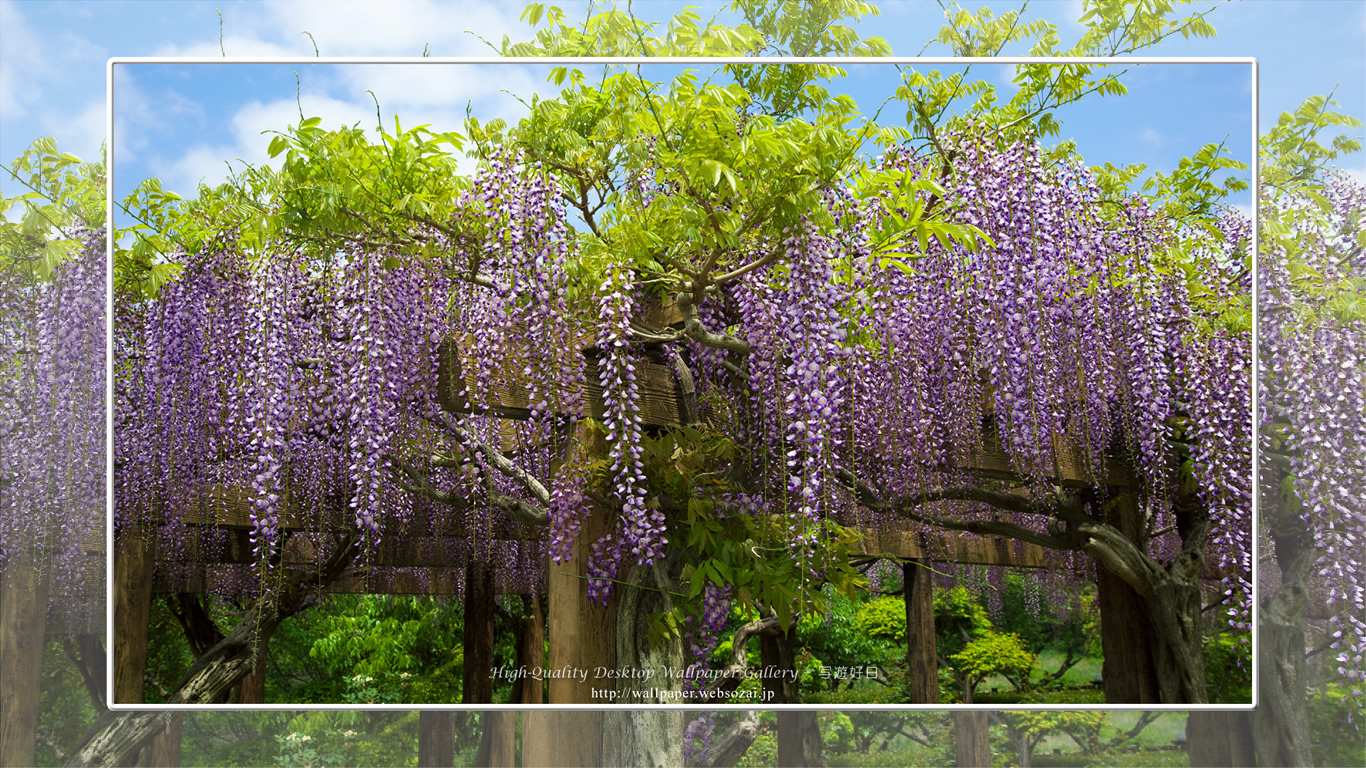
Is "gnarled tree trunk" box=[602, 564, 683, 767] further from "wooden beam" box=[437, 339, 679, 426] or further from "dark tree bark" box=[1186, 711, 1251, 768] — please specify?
"dark tree bark" box=[1186, 711, 1251, 768]

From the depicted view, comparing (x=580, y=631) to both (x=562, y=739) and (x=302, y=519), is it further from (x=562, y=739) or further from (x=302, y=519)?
(x=302, y=519)

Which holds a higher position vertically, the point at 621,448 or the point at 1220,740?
the point at 621,448

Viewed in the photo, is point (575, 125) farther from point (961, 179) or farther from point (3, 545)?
point (3, 545)

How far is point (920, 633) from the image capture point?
3.90 metres

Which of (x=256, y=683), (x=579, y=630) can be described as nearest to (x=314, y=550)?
(x=256, y=683)

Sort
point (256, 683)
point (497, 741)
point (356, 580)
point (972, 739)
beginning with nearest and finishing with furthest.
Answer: point (356, 580), point (256, 683), point (497, 741), point (972, 739)

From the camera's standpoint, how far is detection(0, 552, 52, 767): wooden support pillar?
4.04 metres

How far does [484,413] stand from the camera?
3.73m

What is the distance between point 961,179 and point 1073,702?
1828mm

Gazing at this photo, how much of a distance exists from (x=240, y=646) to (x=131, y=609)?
40 cm

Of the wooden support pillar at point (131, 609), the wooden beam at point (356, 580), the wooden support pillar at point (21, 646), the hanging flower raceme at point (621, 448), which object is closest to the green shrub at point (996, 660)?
the hanging flower raceme at point (621, 448)

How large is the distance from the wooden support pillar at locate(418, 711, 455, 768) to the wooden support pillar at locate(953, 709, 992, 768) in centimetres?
248

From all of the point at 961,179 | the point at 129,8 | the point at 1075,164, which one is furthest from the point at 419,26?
the point at 1075,164

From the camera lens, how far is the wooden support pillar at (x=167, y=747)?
5078mm
